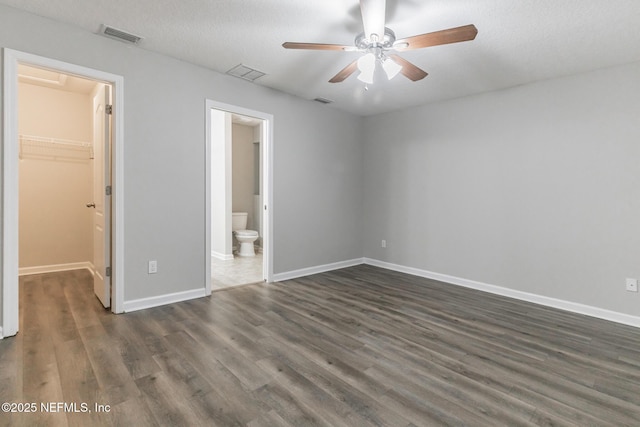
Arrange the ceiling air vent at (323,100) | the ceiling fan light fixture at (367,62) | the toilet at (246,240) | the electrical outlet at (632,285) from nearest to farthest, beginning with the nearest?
the ceiling fan light fixture at (367,62) < the electrical outlet at (632,285) < the ceiling air vent at (323,100) < the toilet at (246,240)

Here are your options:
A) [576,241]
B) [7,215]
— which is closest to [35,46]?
[7,215]

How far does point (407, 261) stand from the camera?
4805 mm

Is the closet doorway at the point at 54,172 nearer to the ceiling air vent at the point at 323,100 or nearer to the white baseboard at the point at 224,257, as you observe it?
the white baseboard at the point at 224,257

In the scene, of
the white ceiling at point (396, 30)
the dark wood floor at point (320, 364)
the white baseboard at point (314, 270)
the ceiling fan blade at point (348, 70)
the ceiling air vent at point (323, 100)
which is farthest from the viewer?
the ceiling air vent at point (323, 100)

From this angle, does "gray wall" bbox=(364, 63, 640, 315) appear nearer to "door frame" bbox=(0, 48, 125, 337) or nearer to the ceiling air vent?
the ceiling air vent

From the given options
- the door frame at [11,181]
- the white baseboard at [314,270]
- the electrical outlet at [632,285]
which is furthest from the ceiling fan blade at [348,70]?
the electrical outlet at [632,285]

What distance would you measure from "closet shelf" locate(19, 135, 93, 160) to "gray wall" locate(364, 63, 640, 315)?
4.51 metres

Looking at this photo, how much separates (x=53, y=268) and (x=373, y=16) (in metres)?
5.18

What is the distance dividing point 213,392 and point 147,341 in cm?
93

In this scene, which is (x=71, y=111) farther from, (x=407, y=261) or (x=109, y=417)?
(x=407, y=261)

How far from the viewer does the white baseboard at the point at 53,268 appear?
432cm

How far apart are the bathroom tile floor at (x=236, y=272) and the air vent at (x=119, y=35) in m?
2.64

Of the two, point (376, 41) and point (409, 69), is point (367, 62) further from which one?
point (409, 69)

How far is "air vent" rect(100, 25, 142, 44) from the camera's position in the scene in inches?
105
